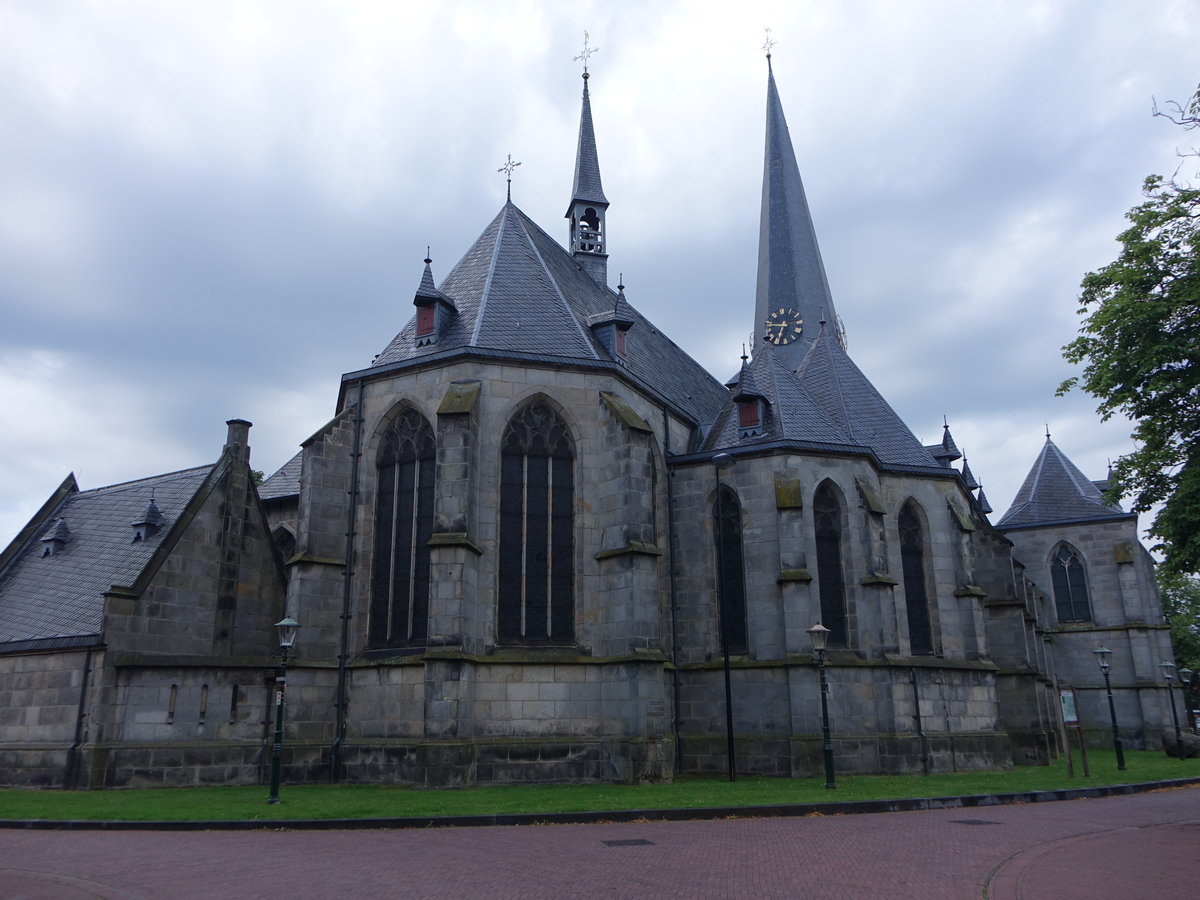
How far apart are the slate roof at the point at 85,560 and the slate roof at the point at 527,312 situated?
713cm

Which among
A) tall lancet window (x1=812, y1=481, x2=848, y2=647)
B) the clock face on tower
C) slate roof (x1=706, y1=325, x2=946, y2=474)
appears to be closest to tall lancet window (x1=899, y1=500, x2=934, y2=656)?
slate roof (x1=706, y1=325, x2=946, y2=474)

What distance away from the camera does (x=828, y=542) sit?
26203 millimetres

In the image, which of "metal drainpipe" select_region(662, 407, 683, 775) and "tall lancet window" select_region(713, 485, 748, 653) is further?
"tall lancet window" select_region(713, 485, 748, 653)

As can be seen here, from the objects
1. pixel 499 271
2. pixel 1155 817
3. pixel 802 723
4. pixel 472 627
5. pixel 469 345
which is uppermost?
pixel 499 271

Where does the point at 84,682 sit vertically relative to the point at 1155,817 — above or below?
above

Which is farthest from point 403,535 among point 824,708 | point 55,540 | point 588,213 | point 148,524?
point 588,213

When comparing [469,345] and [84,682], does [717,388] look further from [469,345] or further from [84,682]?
[84,682]

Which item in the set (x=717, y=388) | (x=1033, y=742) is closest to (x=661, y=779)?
(x=1033, y=742)

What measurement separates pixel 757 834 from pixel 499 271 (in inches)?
710

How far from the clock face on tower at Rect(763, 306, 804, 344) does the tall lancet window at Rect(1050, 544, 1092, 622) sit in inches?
724

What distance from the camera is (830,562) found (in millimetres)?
26062

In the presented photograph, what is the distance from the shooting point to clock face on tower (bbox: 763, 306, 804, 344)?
4194 cm

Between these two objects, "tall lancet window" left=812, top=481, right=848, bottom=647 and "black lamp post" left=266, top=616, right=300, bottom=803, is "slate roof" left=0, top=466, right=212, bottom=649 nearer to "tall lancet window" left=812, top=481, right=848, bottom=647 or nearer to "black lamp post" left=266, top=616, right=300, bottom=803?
"black lamp post" left=266, top=616, right=300, bottom=803

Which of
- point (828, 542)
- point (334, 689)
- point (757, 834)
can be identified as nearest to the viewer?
point (757, 834)
